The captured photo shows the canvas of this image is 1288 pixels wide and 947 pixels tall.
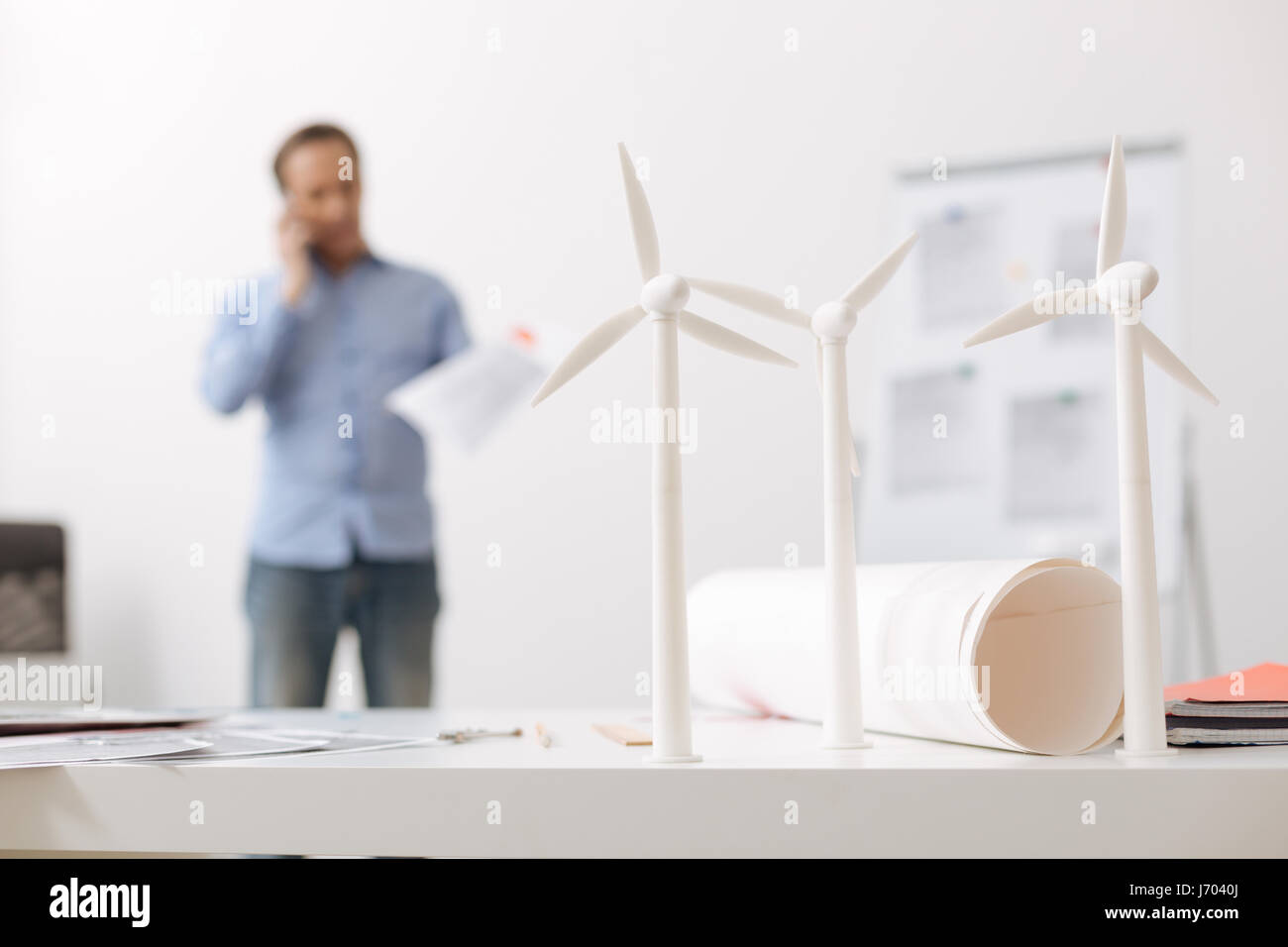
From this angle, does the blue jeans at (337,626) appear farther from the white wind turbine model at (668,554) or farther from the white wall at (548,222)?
the white wind turbine model at (668,554)

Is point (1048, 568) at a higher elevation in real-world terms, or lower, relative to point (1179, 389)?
lower

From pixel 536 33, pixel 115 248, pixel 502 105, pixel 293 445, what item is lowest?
pixel 293 445

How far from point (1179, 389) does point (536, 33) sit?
2073 mm

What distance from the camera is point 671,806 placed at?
64cm

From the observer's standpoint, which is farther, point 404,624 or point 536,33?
point 536,33

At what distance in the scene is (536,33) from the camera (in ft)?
11.1

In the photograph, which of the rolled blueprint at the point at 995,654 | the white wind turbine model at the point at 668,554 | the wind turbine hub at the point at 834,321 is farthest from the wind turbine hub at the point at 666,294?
the rolled blueprint at the point at 995,654

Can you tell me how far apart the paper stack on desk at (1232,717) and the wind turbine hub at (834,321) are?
34 centimetres

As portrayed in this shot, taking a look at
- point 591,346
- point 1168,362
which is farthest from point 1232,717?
point 591,346

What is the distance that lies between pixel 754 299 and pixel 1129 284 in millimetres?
253

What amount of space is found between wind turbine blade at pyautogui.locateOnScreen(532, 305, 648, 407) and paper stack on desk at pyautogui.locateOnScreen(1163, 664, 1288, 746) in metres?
0.45

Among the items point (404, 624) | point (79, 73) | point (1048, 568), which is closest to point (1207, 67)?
point (404, 624)

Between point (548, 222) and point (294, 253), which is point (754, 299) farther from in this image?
point (548, 222)

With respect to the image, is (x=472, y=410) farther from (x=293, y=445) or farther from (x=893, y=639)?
(x=893, y=639)
